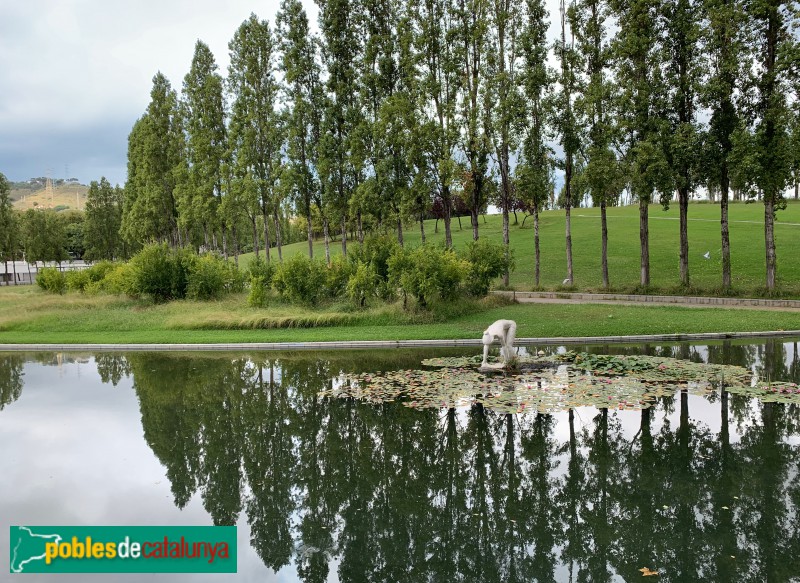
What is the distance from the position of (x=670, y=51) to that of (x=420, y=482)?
24.5 metres

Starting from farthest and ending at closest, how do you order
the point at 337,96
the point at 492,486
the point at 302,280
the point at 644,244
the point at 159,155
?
the point at 159,155, the point at 337,96, the point at 644,244, the point at 302,280, the point at 492,486

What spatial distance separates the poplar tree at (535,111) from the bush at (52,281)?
96.9ft

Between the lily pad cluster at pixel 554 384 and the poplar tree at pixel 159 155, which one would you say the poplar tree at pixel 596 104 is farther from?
the poplar tree at pixel 159 155

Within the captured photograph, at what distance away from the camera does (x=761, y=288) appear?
23016 millimetres

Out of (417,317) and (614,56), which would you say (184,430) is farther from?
(614,56)

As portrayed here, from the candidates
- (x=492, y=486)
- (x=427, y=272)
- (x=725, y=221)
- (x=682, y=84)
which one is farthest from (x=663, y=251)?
(x=492, y=486)

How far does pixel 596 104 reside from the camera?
81.3 feet

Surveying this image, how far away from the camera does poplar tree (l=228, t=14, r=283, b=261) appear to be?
3347 cm

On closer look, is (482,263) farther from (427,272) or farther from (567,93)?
(567,93)

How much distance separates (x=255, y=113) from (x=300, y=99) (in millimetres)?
5826

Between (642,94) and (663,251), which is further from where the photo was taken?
(663,251)

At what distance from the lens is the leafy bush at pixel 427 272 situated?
1991cm

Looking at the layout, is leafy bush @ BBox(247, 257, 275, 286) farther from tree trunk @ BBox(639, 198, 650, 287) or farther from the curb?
tree trunk @ BBox(639, 198, 650, 287)

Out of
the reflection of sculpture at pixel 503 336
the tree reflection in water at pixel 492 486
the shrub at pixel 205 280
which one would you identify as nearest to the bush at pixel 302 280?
the shrub at pixel 205 280
